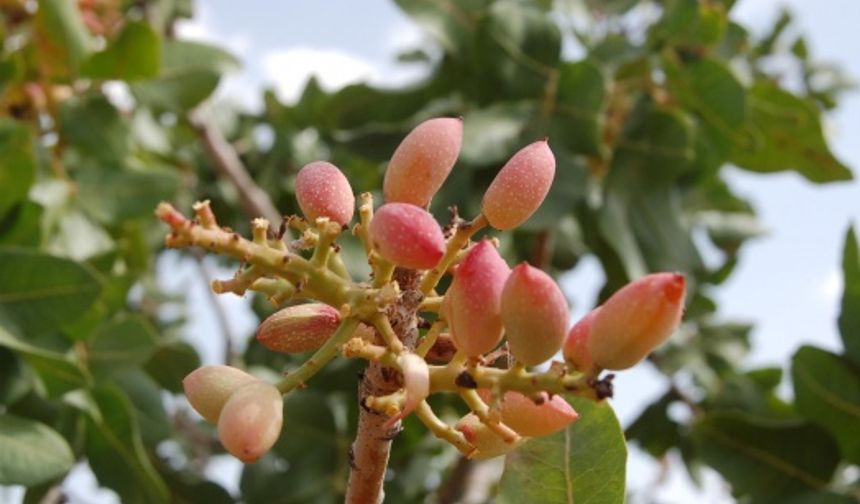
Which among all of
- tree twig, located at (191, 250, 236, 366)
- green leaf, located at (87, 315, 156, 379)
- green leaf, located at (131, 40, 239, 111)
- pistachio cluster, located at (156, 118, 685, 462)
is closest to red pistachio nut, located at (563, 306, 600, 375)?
pistachio cluster, located at (156, 118, 685, 462)

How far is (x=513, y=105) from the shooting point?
1.77 metres

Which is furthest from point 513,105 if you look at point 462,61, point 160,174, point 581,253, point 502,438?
point 502,438

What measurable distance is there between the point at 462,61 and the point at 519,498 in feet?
3.88

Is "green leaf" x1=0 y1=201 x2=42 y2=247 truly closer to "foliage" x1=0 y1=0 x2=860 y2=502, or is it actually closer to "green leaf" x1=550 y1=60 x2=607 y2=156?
"foliage" x1=0 y1=0 x2=860 y2=502

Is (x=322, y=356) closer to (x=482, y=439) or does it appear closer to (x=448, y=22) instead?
(x=482, y=439)

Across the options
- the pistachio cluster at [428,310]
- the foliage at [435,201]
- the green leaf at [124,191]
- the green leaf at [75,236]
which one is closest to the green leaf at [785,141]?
the foliage at [435,201]

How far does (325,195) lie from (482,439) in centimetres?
18

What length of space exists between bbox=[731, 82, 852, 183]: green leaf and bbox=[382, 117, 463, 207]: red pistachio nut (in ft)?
4.10

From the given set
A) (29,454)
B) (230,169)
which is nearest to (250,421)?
(29,454)

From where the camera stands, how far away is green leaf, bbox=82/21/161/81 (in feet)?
5.66

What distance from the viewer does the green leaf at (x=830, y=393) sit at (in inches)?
61.0

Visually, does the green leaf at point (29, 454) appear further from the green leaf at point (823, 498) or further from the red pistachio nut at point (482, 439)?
the green leaf at point (823, 498)

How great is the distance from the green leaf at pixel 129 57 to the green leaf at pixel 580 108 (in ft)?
2.08

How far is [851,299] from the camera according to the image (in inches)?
60.0
